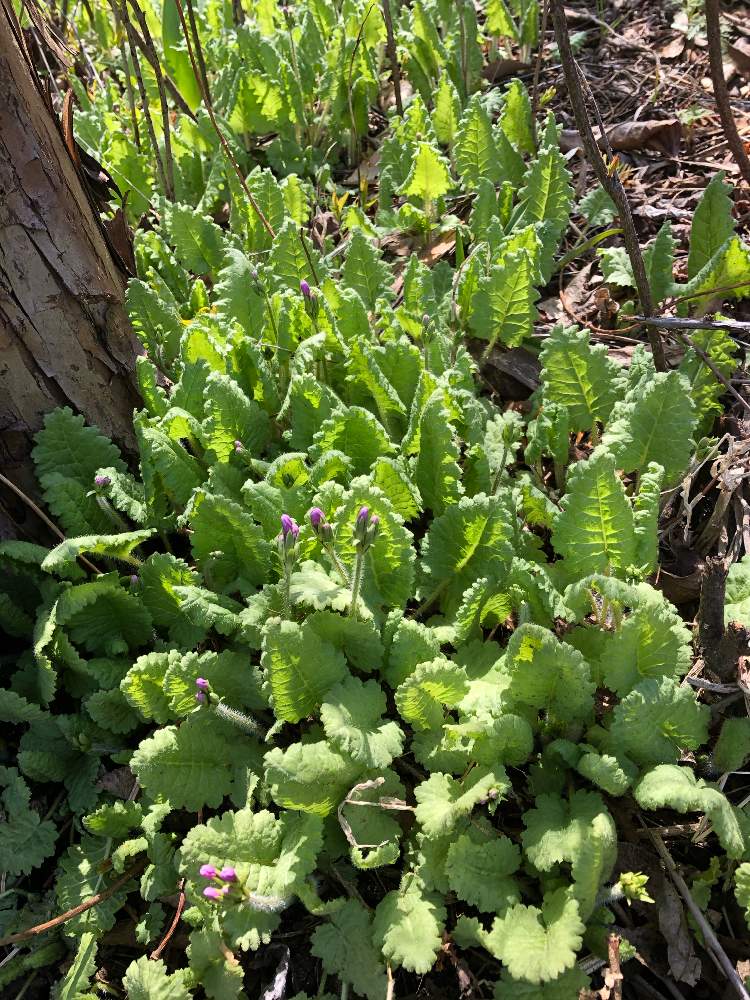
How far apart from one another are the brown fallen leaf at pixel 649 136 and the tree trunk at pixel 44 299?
219 cm

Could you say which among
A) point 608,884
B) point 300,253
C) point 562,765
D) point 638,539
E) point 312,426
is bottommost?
point 608,884

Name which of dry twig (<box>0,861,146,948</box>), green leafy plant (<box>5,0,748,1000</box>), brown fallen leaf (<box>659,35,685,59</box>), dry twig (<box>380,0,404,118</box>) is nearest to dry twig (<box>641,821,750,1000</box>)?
green leafy plant (<box>5,0,748,1000</box>)

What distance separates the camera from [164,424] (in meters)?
2.41

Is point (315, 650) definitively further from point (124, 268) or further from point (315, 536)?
point (124, 268)

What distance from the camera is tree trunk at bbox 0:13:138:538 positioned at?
83.7 inches

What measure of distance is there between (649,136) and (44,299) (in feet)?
8.63

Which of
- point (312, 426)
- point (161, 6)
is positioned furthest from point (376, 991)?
point (161, 6)

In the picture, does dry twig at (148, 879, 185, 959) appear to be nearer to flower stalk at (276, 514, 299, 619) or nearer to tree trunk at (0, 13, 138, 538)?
flower stalk at (276, 514, 299, 619)

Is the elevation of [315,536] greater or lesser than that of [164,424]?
lesser

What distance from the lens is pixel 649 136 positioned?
3.57 metres

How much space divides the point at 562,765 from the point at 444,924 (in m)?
0.45

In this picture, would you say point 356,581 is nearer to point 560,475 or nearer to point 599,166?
point 560,475

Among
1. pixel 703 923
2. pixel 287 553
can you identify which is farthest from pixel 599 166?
pixel 703 923

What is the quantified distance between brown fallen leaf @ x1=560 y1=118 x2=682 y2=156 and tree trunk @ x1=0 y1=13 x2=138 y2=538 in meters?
2.19
